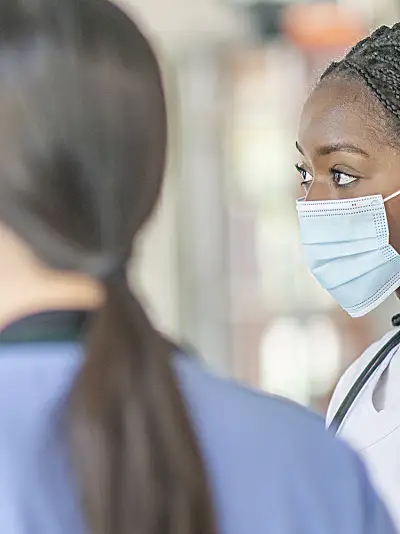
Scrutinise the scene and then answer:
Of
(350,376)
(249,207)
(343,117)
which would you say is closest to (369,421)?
(350,376)

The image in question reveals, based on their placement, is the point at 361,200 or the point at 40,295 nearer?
the point at 40,295

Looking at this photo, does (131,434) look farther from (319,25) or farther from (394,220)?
(319,25)

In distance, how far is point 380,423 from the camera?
1.27 meters

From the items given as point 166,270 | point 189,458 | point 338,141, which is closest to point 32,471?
point 189,458

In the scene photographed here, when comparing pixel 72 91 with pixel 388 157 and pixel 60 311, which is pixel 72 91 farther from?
pixel 388 157

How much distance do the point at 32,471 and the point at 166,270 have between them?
3078 mm

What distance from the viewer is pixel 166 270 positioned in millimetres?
3732

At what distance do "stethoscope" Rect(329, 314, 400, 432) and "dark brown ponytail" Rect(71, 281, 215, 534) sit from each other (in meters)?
0.71

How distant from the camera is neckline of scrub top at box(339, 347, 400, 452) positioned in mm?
1260

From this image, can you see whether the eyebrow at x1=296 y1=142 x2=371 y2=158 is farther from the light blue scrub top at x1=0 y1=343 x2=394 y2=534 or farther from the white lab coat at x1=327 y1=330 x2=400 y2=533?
the light blue scrub top at x1=0 y1=343 x2=394 y2=534

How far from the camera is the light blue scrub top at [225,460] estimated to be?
0.66m

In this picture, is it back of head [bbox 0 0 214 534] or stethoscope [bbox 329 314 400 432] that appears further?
stethoscope [bbox 329 314 400 432]

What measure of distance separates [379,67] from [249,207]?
2326 millimetres

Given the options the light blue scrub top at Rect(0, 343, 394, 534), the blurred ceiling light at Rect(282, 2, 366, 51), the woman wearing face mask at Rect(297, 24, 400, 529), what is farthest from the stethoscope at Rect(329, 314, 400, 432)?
the blurred ceiling light at Rect(282, 2, 366, 51)
